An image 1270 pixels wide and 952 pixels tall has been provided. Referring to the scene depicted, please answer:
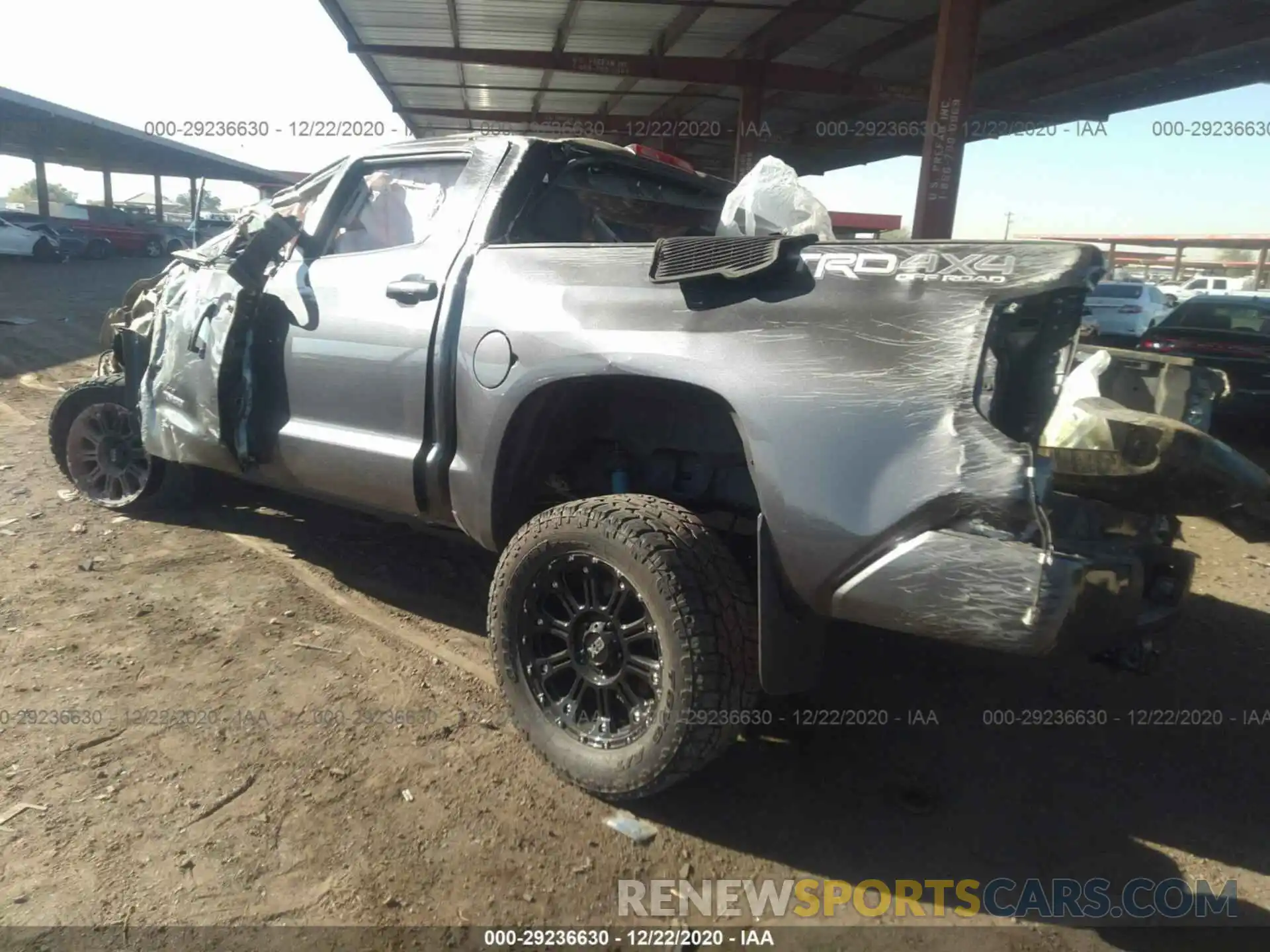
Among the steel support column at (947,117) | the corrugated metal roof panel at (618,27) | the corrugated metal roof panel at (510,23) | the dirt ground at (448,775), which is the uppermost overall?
the corrugated metal roof panel at (618,27)

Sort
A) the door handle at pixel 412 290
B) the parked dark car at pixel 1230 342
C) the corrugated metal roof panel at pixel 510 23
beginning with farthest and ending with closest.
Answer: the corrugated metal roof panel at pixel 510 23, the parked dark car at pixel 1230 342, the door handle at pixel 412 290

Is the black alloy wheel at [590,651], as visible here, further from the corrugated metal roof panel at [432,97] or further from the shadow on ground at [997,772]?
the corrugated metal roof panel at [432,97]

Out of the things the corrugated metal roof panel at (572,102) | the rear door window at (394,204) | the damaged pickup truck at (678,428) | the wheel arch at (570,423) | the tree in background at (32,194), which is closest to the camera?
the damaged pickup truck at (678,428)

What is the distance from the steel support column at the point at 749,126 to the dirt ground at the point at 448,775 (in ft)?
34.5

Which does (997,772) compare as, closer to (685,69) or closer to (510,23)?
(510,23)

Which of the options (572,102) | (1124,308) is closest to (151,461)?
(572,102)

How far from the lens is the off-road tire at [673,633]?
2.37 meters

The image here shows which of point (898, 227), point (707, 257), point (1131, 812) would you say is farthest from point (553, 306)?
point (898, 227)

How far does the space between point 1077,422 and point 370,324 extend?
2.46 metres

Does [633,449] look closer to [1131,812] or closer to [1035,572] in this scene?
[1035,572]

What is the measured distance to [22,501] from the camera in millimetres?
5098

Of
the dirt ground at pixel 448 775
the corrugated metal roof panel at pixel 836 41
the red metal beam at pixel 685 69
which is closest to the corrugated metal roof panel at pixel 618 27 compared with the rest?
the red metal beam at pixel 685 69

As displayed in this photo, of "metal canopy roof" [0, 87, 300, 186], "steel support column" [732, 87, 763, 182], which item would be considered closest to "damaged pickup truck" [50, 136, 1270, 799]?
"steel support column" [732, 87, 763, 182]

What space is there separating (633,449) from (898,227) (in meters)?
21.9
